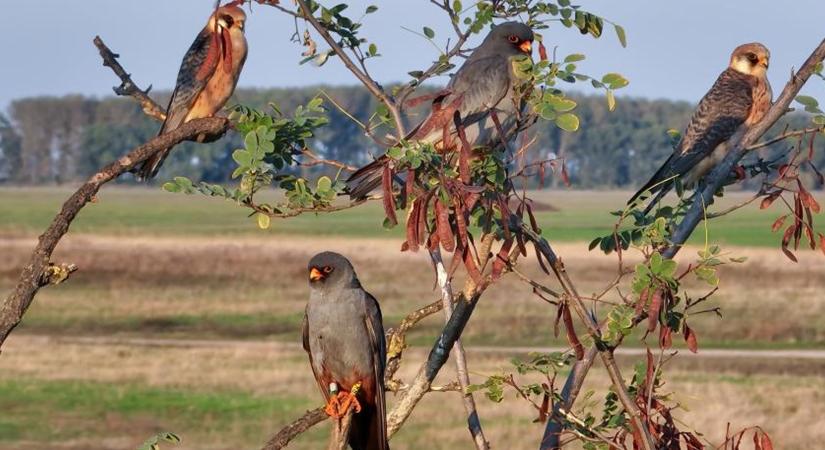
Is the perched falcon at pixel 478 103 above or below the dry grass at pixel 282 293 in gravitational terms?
above

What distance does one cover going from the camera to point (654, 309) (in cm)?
312

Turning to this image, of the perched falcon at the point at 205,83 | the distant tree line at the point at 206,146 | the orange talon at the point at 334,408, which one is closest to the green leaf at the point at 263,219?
the orange talon at the point at 334,408

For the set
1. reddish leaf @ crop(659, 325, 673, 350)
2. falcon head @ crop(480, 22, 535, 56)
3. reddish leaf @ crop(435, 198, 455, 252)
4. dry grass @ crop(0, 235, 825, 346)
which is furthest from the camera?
dry grass @ crop(0, 235, 825, 346)

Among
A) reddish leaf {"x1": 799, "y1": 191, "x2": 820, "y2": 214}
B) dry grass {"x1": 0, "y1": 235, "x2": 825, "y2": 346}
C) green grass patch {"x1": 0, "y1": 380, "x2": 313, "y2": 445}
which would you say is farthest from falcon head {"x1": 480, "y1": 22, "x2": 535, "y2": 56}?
dry grass {"x1": 0, "y1": 235, "x2": 825, "y2": 346}

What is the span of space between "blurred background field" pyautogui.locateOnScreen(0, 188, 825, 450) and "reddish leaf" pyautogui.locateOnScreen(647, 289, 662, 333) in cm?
39

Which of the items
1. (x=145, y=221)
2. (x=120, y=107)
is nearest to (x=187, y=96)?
(x=145, y=221)

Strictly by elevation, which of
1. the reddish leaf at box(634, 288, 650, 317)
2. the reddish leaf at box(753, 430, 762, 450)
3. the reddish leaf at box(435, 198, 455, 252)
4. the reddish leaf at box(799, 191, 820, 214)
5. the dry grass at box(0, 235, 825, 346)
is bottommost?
the dry grass at box(0, 235, 825, 346)

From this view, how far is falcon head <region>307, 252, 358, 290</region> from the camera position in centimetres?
612

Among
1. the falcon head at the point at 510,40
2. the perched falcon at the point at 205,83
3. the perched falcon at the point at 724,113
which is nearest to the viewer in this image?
the falcon head at the point at 510,40

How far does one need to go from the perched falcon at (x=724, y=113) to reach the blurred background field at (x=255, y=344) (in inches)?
50.2

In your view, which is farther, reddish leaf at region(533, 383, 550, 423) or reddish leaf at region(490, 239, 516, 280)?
reddish leaf at region(533, 383, 550, 423)

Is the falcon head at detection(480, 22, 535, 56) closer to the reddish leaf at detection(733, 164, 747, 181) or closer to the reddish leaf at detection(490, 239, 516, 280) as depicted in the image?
the reddish leaf at detection(733, 164, 747, 181)

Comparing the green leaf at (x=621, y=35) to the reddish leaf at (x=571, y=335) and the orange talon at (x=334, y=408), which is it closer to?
the reddish leaf at (x=571, y=335)

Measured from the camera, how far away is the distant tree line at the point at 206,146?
4678 inches
